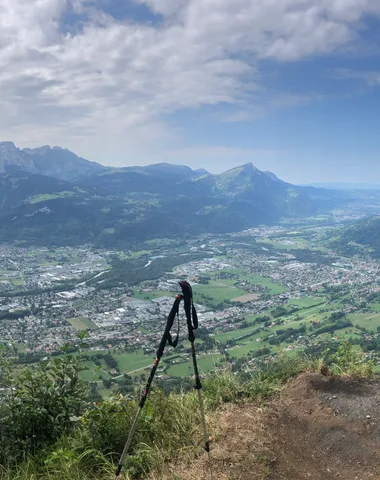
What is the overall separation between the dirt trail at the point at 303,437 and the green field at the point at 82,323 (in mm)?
42031

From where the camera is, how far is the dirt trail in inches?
153

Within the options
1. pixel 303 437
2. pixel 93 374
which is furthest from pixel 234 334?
pixel 303 437

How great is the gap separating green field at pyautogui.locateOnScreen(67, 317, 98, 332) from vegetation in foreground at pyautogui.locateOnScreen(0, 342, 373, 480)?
137 feet

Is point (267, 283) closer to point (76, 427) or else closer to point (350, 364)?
point (350, 364)

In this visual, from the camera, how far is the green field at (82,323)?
44703 mm

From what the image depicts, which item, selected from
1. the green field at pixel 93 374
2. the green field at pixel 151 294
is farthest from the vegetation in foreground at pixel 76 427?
the green field at pixel 151 294

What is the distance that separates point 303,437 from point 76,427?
9.22 feet

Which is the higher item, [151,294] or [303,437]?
[303,437]

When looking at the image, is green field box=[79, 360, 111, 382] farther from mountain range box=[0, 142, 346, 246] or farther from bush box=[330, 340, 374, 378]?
mountain range box=[0, 142, 346, 246]

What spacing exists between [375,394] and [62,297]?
6120cm

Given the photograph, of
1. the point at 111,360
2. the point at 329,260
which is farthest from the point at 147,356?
the point at 329,260

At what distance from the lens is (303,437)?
4.50 m

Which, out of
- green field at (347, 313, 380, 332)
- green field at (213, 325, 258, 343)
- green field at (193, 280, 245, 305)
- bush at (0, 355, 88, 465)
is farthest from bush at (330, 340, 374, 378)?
green field at (193, 280, 245, 305)

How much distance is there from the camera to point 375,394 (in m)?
5.24
